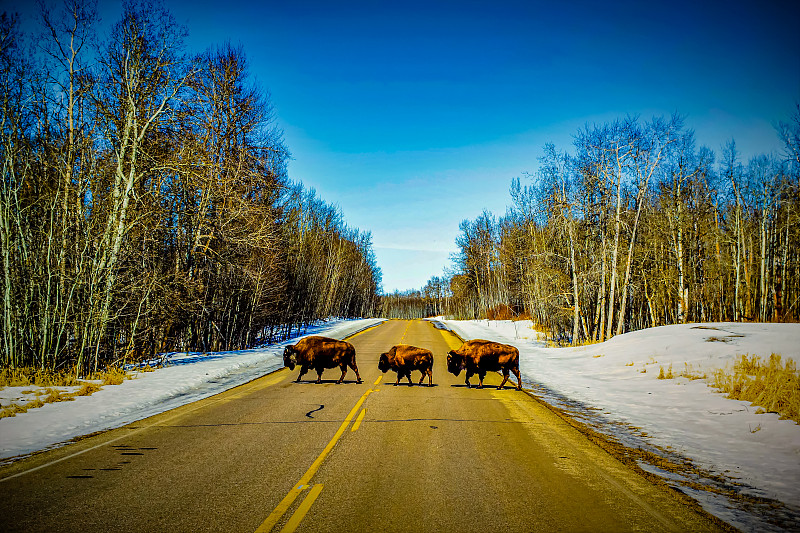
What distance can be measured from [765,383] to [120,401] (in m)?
14.5

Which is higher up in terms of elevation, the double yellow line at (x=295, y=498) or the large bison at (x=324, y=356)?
the large bison at (x=324, y=356)

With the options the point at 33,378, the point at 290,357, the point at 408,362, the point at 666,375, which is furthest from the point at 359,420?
the point at 666,375

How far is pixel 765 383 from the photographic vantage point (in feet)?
31.1

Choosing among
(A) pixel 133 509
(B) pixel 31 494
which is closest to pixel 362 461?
(A) pixel 133 509

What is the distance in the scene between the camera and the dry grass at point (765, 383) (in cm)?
827

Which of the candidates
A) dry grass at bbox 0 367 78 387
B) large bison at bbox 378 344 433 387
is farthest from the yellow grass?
dry grass at bbox 0 367 78 387

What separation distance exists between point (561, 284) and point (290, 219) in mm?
20131

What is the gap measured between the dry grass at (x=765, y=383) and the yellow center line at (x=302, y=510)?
8.58 m

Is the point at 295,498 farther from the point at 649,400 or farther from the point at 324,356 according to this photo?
the point at 649,400

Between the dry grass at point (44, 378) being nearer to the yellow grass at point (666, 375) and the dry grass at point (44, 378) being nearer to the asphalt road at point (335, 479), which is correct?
the asphalt road at point (335, 479)

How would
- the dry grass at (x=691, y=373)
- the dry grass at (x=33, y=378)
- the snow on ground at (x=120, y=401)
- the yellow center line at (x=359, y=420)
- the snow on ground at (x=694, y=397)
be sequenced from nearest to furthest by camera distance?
the snow on ground at (x=694, y=397), the snow on ground at (x=120, y=401), the yellow center line at (x=359, y=420), the dry grass at (x=33, y=378), the dry grass at (x=691, y=373)

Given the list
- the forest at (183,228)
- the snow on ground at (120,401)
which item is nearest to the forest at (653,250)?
the forest at (183,228)

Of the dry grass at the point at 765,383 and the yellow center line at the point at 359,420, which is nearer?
the yellow center line at the point at 359,420

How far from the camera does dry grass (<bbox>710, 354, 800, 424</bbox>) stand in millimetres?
8266
